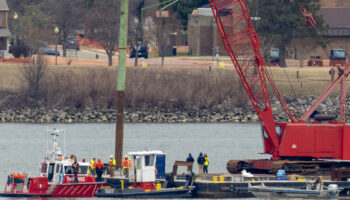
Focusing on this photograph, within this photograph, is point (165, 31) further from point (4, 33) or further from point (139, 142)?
point (139, 142)

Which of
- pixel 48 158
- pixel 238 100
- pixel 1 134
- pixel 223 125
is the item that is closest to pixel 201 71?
pixel 238 100

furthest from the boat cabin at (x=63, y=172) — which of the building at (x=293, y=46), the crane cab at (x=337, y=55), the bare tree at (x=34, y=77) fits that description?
the building at (x=293, y=46)

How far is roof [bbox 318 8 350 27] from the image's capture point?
162125 mm

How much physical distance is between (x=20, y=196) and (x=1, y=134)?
43.8 metres

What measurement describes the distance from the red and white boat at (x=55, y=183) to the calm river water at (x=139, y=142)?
9.35 meters

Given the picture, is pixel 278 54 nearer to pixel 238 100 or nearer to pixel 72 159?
pixel 238 100

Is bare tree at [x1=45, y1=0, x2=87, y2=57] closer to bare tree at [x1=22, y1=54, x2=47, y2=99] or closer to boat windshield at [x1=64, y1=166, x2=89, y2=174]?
bare tree at [x1=22, y1=54, x2=47, y2=99]

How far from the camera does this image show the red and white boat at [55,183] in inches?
2311

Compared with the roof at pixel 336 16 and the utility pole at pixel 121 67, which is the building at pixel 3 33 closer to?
the roof at pixel 336 16

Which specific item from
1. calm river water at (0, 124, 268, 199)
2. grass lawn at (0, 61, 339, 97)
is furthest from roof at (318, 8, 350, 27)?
calm river water at (0, 124, 268, 199)

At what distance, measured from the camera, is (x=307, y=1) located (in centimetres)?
13375

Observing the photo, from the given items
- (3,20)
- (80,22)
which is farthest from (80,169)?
(80,22)

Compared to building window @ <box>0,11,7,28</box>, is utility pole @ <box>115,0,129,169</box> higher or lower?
lower

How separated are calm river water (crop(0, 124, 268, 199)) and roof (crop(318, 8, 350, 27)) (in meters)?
52.2
